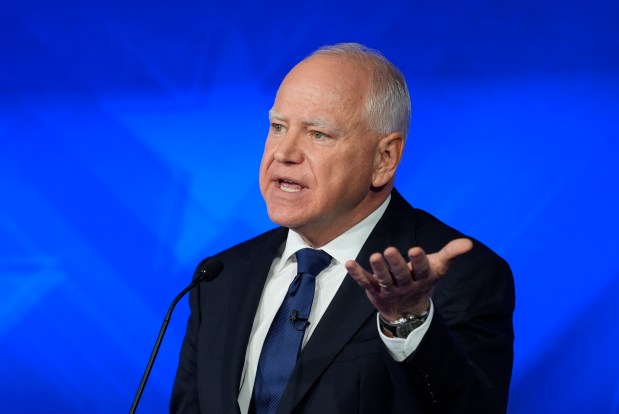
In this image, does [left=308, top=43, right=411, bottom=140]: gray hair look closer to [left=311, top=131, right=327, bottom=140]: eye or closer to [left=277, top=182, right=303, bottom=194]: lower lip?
[left=311, top=131, right=327, bottom=140]: eye

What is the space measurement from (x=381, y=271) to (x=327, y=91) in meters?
0.78

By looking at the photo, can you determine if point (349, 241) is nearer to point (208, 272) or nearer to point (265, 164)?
point (265, 164)

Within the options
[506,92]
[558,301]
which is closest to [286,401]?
[558,301]

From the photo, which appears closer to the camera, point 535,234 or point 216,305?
point 216,305

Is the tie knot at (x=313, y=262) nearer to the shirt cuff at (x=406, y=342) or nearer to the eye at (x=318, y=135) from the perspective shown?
the eye at (x=318, y=135)

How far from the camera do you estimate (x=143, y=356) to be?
3201mm

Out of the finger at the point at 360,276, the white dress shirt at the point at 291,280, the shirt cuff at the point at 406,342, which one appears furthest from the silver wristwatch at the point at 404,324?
the white dress shirt at the point at 291,280

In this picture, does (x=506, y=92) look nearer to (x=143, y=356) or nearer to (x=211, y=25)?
(x=211, y=25)

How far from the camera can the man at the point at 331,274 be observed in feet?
6.48

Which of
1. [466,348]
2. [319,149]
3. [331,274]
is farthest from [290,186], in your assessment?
[466,348]

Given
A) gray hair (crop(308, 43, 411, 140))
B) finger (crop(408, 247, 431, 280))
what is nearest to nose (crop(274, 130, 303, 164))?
gray hair (crop(308, 43, 411, 140))

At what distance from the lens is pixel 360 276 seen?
150 cm

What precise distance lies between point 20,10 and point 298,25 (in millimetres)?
1008

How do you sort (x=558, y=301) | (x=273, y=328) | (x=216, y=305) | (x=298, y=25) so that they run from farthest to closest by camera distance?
A: (x=298, y=25)
(x=558, y=301)
(x=216, y=305)
(x=273, y=328)
